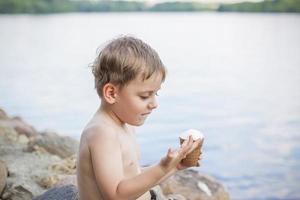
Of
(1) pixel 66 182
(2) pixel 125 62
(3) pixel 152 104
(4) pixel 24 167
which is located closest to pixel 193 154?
(3) pixel 152 104

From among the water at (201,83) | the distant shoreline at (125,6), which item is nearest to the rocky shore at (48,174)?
the water at (201,83)

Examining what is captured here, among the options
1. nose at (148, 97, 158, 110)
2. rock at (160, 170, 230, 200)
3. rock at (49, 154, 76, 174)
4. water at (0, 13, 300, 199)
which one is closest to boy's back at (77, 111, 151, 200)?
nose at (148, 97, 158, 110)

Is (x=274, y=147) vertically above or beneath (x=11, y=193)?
beneath

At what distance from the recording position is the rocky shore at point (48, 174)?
2.69 metres

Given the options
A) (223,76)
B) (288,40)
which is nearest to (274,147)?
(223,76)

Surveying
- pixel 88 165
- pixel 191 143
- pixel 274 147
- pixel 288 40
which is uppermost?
pixel 191 143

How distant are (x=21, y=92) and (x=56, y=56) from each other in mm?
1139

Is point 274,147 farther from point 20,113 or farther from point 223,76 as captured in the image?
point 20,113

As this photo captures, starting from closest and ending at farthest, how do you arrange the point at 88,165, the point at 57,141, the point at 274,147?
the point at 88,165 < the point at 57,141 < the point at 274,147

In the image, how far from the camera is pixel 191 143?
1.49 m

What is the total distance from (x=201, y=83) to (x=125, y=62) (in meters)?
Result: 4.84

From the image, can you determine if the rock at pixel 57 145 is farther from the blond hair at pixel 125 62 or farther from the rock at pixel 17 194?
the blond hair at pixel 125 62

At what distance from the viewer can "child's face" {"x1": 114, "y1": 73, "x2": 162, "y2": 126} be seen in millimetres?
1610

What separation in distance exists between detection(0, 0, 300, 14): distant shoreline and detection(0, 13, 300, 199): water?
238 millimetres
